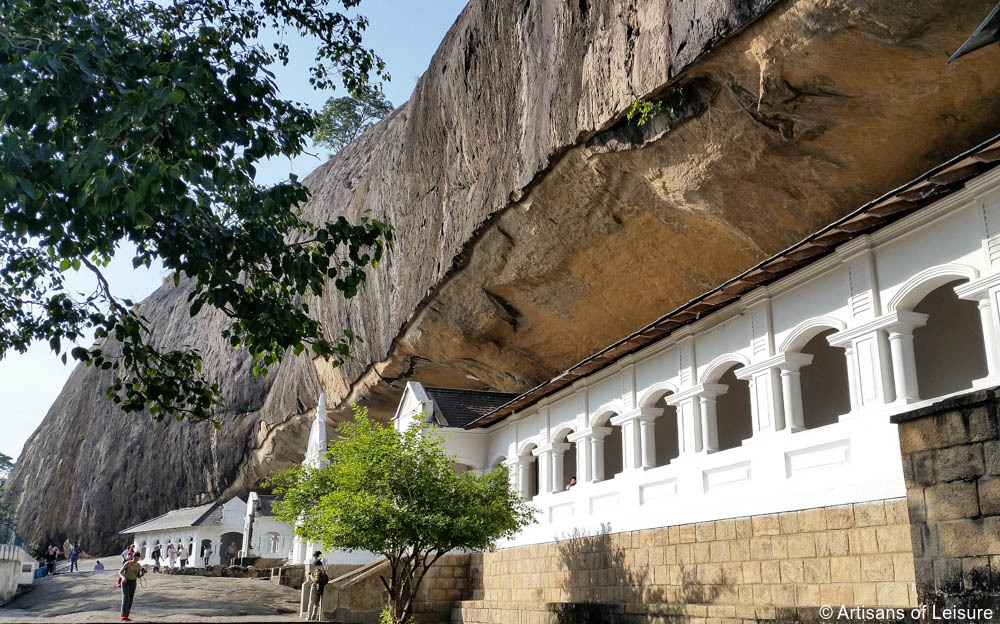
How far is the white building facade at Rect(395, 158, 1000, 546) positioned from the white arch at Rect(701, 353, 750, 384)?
3 cm

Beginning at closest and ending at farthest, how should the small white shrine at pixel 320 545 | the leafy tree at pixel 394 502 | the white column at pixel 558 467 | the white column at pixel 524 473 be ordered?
the leafy tree at pixel 394 502, the white column at pixel 558 467, the white column at pixel 524 473, the small white shrine at pixel 320 545

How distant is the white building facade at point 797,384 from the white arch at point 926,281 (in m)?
0.02

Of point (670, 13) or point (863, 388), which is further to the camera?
point (670, 13)

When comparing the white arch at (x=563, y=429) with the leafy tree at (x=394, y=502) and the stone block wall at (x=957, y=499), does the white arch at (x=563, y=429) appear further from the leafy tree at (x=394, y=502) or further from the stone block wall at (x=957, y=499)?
the stone block wall at (x=957, y=499)

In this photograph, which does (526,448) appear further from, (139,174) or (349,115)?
(349,115)

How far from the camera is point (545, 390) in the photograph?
18156mm

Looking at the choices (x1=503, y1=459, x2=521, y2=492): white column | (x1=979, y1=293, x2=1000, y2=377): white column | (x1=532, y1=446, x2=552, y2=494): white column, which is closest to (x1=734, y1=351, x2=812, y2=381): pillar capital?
(x1=979, y1=293, x2=1000, y2=377): white column

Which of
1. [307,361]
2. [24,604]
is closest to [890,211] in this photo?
[24,604]

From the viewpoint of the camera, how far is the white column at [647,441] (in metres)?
15.0

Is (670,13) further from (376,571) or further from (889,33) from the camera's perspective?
(376,571)

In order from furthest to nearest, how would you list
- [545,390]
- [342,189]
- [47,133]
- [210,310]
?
[210,310]
[342,189]
[545,390]
[47,133]

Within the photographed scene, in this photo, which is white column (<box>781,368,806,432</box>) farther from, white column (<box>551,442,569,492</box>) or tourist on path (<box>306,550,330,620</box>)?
tourist on path (<box>306,550,330,620</box>)

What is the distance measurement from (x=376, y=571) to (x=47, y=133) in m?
15.0

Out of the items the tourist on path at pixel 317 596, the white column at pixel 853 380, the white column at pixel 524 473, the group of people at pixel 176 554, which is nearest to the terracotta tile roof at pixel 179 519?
the group of people at pixel 176 554
